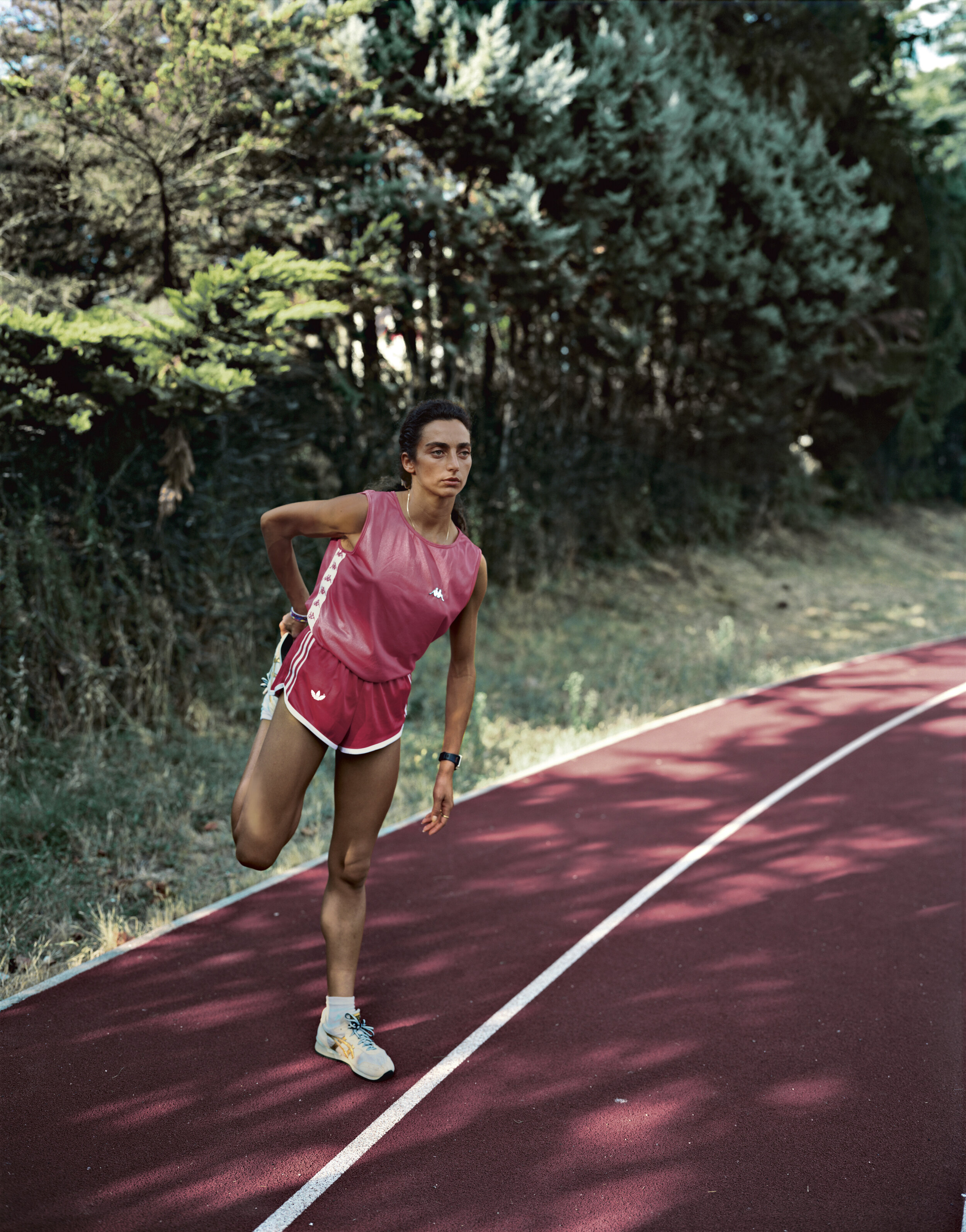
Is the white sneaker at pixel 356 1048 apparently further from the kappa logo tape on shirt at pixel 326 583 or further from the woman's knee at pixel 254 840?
the kappa logo tape on shirt at pixel 326 583

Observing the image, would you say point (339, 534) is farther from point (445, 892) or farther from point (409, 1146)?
point (445, 892)

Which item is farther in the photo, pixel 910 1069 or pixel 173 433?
pixel 173 433

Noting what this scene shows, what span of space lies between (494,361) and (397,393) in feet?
8.64

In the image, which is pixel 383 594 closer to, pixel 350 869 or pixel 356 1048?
pixel 350 869

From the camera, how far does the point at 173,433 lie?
896 centimetres

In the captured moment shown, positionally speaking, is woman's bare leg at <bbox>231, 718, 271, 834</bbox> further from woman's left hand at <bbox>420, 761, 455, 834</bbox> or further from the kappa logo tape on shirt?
woman's left hand at <bbox>420, 761, 455, 834</bbox>

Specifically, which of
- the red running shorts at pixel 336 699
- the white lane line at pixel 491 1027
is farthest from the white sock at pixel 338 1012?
the red running shorts at pixel 336 699

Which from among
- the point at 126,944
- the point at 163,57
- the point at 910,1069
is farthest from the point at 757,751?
the point at 163,57

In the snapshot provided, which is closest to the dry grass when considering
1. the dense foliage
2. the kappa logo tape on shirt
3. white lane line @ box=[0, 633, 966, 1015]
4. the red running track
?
white lane line @ box=[0, 633, 966, 1015]

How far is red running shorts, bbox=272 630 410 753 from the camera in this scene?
4035 mm

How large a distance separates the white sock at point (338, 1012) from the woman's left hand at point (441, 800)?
0.79 metres

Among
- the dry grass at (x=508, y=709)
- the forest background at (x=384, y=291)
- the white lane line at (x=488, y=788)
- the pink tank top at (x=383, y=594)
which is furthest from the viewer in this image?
the forest background at (x=384, y=291)

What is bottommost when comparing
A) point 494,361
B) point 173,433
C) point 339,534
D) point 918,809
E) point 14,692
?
point 918,809

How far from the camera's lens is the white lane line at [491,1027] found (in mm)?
3537
